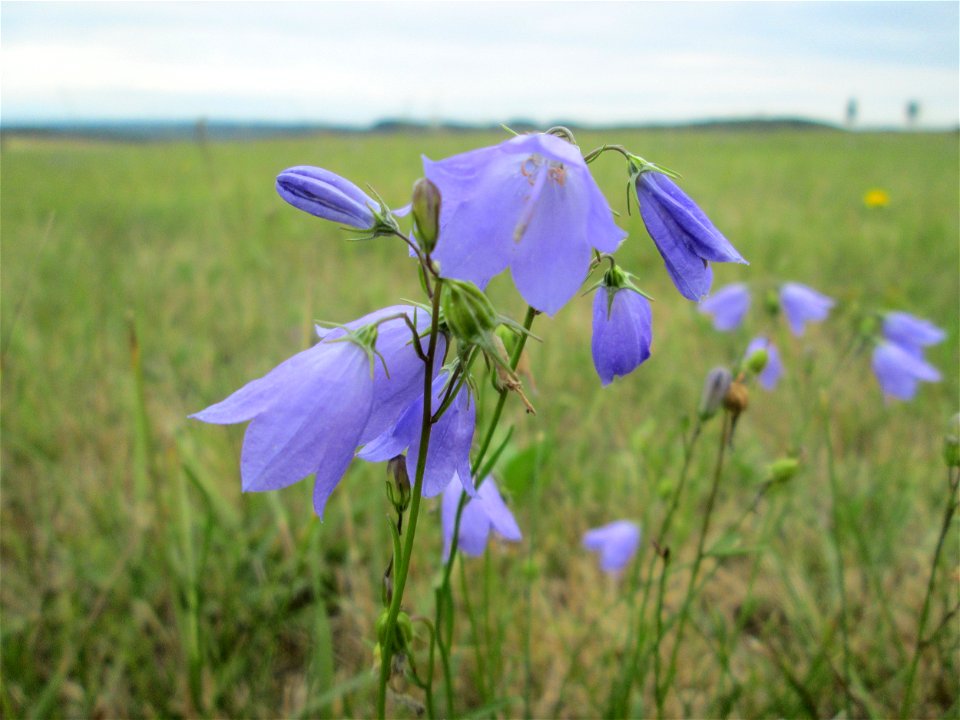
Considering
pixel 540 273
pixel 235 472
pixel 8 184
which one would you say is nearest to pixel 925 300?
pixel 235 472

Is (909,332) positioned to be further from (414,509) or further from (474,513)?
(414,509)

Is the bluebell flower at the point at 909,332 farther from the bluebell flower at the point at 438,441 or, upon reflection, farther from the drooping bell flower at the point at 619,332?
the bluebell flower at the point at 438,441

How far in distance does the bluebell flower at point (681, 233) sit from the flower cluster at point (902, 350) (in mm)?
1619

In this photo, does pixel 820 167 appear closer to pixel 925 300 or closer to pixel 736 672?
pixel 925 300

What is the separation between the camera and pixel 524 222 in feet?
2.36

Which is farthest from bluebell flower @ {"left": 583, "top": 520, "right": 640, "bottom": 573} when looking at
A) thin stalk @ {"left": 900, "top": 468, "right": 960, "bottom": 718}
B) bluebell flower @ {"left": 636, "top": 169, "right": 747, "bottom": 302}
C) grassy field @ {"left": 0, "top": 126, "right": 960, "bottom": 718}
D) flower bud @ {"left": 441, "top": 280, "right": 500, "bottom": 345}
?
flower bud @ {"left": 441, "top": 280, "right": 500, "bottom": 345}

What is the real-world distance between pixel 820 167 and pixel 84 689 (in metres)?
8.68

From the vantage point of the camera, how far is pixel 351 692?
1.34 m

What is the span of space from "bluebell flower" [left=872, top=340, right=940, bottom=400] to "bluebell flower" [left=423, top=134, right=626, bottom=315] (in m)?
1.74

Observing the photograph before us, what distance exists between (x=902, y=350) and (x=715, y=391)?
1214 mm

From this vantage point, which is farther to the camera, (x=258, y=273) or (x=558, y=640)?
(x=258, y=273)

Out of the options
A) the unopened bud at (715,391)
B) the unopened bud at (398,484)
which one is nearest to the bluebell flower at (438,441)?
the unopened bud at (398,484)

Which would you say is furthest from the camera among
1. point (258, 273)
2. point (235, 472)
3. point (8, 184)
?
point (8, 184)

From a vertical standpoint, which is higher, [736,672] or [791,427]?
[791,427]
